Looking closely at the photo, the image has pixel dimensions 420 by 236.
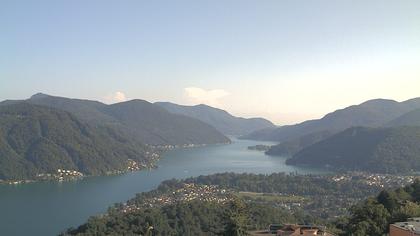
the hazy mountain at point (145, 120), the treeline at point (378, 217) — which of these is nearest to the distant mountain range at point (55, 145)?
the hazy mountain at point (145, 120)

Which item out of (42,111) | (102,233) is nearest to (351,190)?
(102,233)

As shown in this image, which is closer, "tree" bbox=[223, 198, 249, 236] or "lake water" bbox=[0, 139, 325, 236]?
"tree" bbox=[223, 198, 249, 236]

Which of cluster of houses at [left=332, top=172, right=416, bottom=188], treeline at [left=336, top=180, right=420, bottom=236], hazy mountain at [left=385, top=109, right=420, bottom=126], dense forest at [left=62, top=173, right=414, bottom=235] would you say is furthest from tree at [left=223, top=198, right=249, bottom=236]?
hazy mountain at [left=385, top=109, right=420, bottom=126]

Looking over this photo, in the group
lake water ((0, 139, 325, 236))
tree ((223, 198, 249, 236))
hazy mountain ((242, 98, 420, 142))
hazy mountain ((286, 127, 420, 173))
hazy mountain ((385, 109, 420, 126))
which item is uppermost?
hazy mountain ((242, 98, 420, 142))

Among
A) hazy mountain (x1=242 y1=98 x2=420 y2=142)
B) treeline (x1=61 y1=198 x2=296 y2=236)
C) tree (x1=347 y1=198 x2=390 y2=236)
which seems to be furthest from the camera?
hazy mountain (x1=242 y1=98 x2=420 y2=142)

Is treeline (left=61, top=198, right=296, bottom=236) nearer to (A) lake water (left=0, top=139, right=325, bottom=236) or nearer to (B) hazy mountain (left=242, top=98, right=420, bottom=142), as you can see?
(A) lake water (left=0, top=139, right=325, bottom=236)

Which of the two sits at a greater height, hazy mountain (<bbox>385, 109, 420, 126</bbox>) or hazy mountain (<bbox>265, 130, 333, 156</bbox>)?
hazy mountain (<bbox>385, 109, 420, 126</bbox>)

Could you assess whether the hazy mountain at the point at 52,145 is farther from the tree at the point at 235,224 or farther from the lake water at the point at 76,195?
the tree at the point at 235,224
